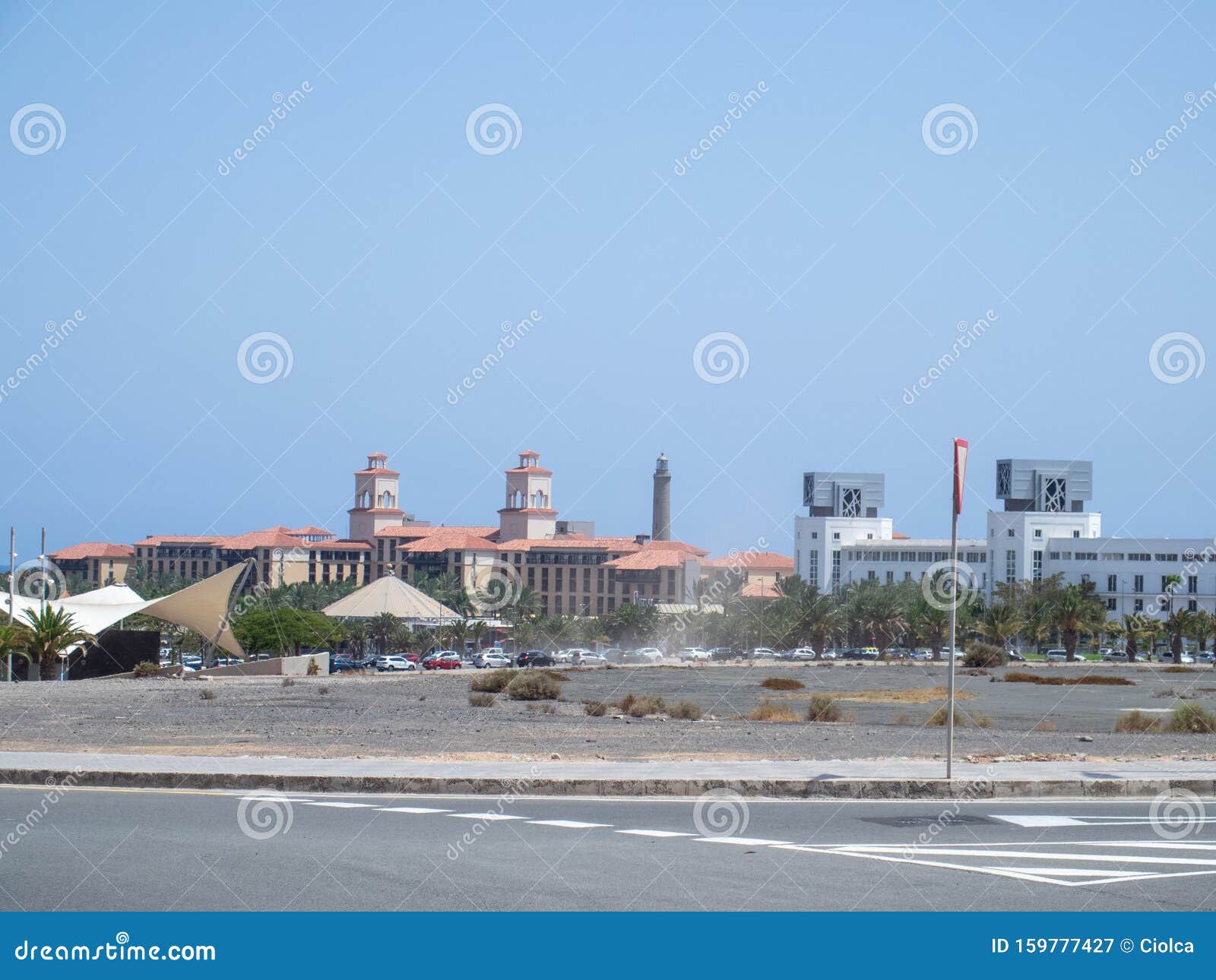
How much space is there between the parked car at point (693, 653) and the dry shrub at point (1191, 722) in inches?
2887

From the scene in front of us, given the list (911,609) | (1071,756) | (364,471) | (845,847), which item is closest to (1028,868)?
(845,847)

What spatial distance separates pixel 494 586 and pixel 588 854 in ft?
461

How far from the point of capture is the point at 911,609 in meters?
A: 109

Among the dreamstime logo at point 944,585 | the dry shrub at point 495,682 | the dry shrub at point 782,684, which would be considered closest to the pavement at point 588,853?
the dry shrub at point 495,682

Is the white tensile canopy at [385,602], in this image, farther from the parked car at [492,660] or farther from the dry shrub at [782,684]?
the dry shrub at [782,684]

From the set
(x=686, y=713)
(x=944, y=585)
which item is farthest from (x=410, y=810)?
(x=944, y=585)

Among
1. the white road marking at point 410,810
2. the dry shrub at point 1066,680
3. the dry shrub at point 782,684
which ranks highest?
the white road marking at point 410,810

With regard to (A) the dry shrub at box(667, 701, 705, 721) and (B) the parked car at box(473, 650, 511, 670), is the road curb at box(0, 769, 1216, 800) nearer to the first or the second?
(A) the dry shrub at box(667, 701, 705, 721)

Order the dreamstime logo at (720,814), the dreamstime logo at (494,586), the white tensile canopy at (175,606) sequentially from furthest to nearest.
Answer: the dreamstime logo at (494,586)
the white tensile canopy at (175,606)
the dreamstime logo at (720,814)

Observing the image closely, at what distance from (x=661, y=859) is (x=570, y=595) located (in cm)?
15493

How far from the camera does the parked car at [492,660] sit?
A: 278 ft

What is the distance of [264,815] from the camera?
12375 mm

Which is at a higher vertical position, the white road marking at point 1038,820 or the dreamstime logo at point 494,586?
the dreamstime logo at point 494,586

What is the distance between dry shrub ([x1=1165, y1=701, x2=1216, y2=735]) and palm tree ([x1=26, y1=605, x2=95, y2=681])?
36.8m
